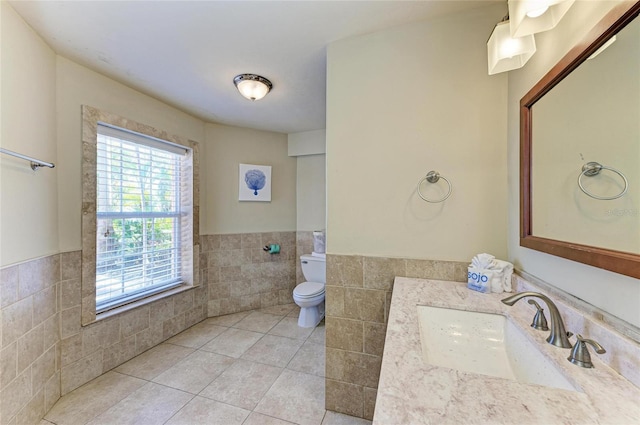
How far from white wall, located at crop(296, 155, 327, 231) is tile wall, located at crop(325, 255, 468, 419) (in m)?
1.78

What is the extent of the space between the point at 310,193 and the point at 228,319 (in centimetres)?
183

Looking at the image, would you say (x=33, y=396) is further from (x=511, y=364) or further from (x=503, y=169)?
(x=503, y=169)

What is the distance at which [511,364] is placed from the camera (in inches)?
34.5

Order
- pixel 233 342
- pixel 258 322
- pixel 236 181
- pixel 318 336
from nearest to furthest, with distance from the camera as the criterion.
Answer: pixel 233 342, pixel 318 336, pixel 258 322, pixel 236 181

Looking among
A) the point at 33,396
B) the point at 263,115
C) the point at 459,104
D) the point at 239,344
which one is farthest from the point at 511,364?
the point at 263,115

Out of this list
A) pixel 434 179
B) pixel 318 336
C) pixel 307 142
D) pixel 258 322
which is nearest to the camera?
pixel 434 179

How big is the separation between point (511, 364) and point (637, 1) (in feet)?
3.56

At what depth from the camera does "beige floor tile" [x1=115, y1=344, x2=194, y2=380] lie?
192 centimetres

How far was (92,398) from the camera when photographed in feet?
5.39

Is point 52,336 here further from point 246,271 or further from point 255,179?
point 255,179

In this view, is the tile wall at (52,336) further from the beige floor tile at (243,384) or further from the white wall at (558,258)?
the white wall at (558,258)

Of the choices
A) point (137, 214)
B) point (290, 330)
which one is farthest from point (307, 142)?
point (290, 330)

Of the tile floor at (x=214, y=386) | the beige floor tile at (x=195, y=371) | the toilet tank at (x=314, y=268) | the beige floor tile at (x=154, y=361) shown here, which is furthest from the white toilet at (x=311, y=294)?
the beige floor tile at (x=154, y=361)

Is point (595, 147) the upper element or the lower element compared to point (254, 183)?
lower
